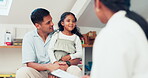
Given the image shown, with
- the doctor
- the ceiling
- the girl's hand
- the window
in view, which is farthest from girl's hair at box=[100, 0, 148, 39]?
the window

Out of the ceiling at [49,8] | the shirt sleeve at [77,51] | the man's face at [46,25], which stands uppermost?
the ceiling at [49,8]

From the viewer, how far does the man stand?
1742 mm

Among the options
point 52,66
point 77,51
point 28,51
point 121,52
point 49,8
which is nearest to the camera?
point 121,52

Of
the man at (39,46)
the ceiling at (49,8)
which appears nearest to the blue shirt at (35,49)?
the man at (39,46)

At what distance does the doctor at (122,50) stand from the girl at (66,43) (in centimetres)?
112

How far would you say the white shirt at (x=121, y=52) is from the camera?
69 centimetres

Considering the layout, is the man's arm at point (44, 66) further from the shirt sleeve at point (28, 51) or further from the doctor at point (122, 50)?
the doctor at point (122, 50)

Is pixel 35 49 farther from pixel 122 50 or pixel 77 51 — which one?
pixel 122 50

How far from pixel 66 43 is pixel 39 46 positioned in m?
0.26

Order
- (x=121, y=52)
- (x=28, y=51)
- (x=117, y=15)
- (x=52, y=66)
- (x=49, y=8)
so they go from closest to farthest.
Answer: (x=121, y=52)
(x=117, y=15)
(x=52, y=66)
(x=28, y=51)
(x=49, y=8)

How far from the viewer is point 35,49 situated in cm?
186

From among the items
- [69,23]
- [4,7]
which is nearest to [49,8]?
[4,7]

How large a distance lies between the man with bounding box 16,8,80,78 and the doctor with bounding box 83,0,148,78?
103cm

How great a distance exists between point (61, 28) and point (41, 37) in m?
0.25
